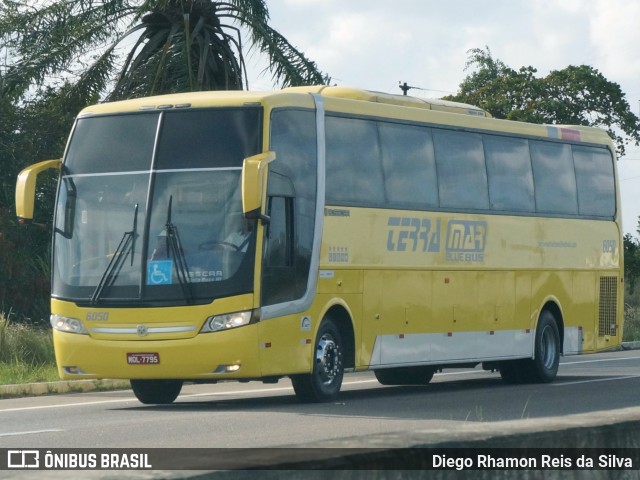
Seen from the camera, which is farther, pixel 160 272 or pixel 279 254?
pixel 279 254

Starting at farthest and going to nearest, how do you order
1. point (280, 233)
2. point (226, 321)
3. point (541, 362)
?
point (541, 362)
point (280, 233)
point (226, 321)

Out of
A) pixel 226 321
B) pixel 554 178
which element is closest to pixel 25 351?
pixel 226 321

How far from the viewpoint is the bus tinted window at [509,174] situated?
20873 millimetres

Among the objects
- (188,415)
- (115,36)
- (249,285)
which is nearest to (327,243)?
(249,285)

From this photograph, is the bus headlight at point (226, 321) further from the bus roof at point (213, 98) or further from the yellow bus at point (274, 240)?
the bus roof at point (213, 98)

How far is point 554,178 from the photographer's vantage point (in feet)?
73.6

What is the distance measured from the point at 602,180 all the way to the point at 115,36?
12186 millimetres

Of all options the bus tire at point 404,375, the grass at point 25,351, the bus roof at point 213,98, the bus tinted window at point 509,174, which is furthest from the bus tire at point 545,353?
the grass at point 25,351

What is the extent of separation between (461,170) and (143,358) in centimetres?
636

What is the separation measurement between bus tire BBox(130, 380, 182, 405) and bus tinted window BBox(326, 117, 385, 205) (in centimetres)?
298

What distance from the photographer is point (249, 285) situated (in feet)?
51.2

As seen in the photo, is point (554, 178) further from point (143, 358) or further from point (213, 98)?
point (143, 358)

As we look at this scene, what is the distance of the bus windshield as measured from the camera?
1572 cm

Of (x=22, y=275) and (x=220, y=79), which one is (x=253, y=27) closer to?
(x=220, y=79)
